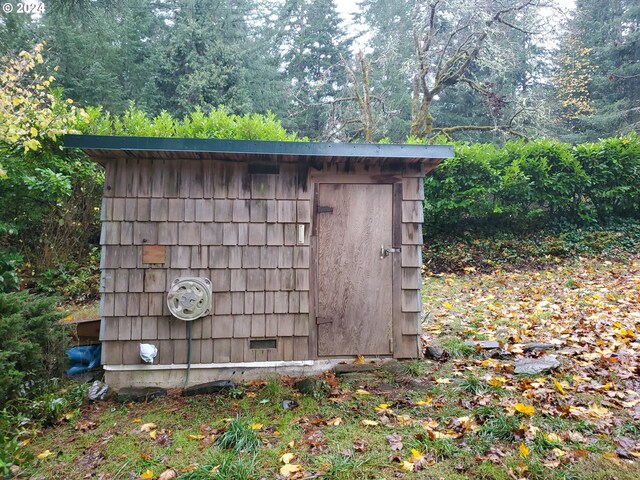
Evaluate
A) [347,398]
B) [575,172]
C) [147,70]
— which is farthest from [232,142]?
[147,70]

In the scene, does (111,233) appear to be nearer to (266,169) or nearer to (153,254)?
(153,254)

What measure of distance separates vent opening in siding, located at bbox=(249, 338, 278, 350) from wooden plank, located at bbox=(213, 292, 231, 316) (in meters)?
0.39

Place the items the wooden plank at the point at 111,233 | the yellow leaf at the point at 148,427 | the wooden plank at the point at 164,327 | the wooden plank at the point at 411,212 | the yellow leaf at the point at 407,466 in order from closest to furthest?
the yellow leaf at the point at 407,466 < the yellow leaf at the point at 148,427 < the wooden plank at the point at 111,233 < the wooden plank at the point at 164,327 < the wooden plank at the point at 411,212

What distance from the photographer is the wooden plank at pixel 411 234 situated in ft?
13.3

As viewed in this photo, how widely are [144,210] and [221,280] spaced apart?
991mm

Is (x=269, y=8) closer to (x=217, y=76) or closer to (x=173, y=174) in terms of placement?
(x=217, y=76)

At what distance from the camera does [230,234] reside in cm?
389

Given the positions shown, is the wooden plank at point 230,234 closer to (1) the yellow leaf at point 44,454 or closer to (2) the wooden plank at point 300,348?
(2) the wooden plank at point 300,348

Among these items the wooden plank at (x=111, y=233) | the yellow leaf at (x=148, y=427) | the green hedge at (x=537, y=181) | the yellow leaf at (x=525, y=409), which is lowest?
the yellow leaf at (x=148, y=427)

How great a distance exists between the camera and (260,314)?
12.9 ft

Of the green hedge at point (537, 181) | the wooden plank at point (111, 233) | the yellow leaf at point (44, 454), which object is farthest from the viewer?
the green hedge at point (537, 181)

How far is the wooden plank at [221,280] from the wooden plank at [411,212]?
1866mm

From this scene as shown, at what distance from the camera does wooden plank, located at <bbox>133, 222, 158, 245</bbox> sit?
3789 mm

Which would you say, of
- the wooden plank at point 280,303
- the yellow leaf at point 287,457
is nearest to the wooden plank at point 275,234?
the wooden plank at point 280,303
